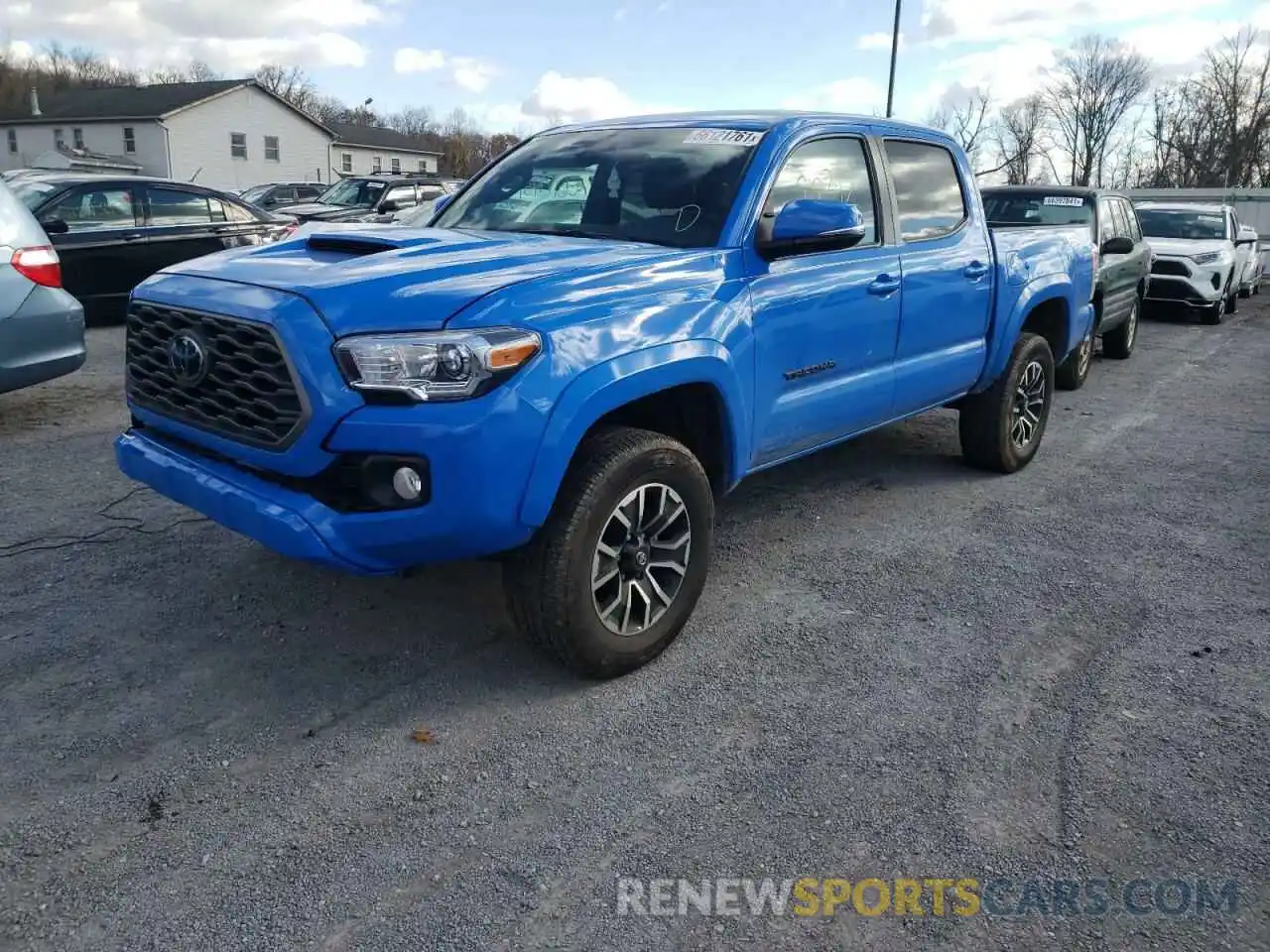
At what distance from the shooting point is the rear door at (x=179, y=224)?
10.4 meters

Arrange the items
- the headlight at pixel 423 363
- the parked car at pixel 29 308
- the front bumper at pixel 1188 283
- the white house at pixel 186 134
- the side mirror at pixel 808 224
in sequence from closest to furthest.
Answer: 1. the headlight at pixel 423 363
2. the side mirror at pixel 808 224
3. the parked car at pixel 29 308
4. the front bumper at pixel 1188 283
5. the white house at pixel 186 134

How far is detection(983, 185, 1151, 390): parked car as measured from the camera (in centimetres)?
952

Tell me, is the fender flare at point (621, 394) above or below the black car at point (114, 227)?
below

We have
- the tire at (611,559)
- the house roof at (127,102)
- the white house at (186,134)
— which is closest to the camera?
the tire at (611,559)

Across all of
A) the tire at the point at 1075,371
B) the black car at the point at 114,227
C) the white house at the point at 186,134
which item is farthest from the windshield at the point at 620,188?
the white house at the point at 186,134

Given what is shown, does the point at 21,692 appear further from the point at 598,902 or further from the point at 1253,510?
the point at 1253,510

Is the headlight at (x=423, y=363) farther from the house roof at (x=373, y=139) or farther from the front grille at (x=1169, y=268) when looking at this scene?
the house roof at (x=373, y=139)

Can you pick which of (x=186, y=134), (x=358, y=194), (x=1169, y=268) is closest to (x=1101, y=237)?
(x=1169, y=268)

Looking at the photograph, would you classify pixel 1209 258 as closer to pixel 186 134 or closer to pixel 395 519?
pixel 395 519

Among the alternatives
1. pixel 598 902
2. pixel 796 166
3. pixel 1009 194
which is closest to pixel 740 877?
pixel 598 902

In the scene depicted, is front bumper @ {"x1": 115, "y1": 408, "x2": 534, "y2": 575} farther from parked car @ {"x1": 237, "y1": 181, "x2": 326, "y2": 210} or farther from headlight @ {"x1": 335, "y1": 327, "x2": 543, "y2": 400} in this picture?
parked car @ {"x1": 237, "y1": 181, "x2": 326, "y2": 210}

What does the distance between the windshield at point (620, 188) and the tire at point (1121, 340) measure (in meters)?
8.41

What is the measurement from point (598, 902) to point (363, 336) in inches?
65.7

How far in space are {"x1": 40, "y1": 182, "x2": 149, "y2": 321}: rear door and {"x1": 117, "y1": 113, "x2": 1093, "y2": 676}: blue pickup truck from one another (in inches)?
266
